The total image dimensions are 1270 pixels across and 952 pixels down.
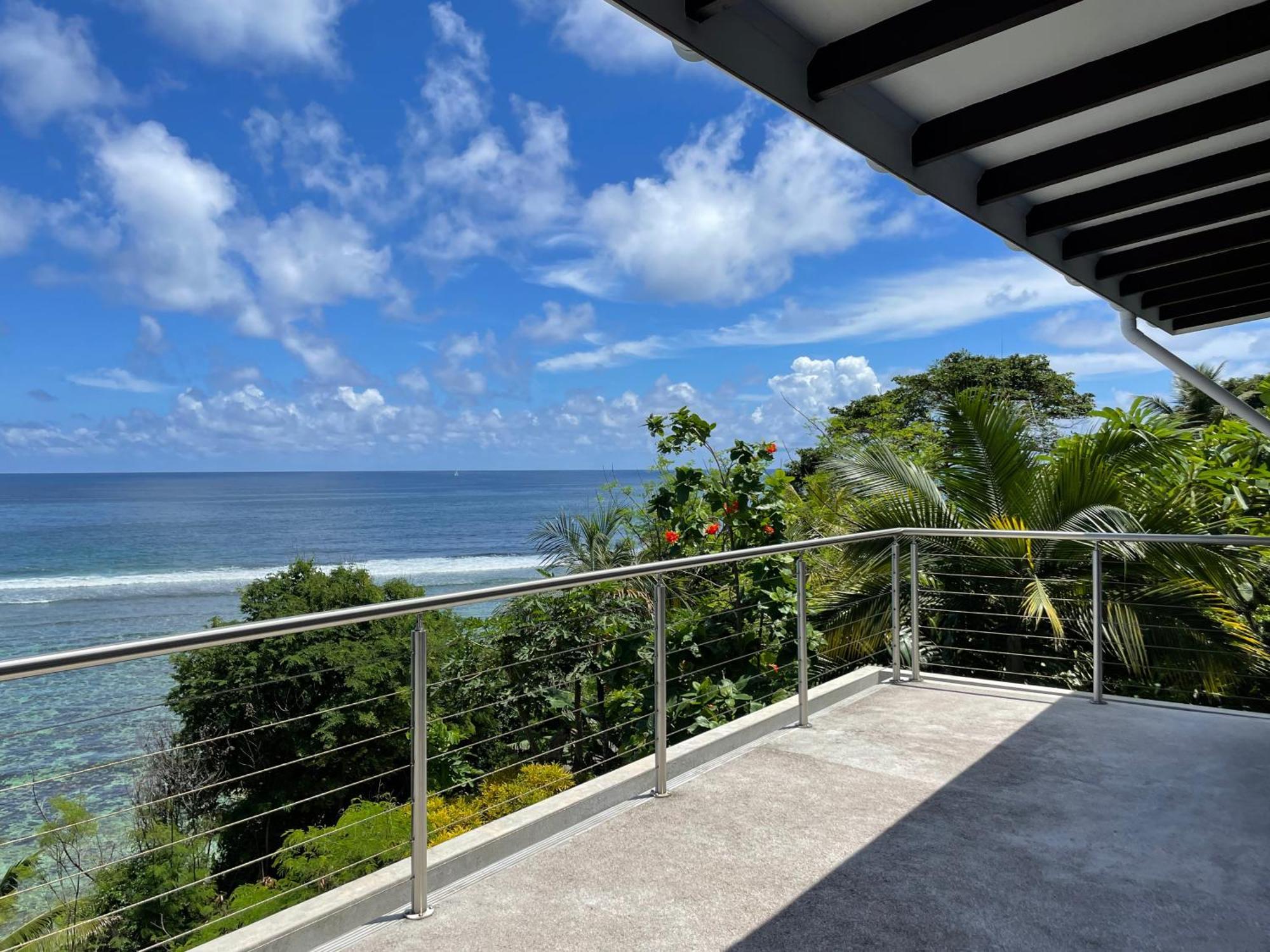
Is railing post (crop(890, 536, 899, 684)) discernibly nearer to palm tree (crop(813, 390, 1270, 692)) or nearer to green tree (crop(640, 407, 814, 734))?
palm tree (crop(813, 390, 1270, 692))

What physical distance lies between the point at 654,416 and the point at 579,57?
159 feet

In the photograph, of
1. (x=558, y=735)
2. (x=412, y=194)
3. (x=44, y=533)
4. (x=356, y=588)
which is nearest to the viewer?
(x=558, y=735)

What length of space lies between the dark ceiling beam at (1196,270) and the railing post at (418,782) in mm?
3320

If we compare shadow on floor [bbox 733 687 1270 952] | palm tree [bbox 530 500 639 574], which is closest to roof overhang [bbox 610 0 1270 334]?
shadow on floor [bbox 733 687 1270 952]

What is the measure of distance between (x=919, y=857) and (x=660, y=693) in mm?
1074

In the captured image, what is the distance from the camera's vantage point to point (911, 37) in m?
1.94

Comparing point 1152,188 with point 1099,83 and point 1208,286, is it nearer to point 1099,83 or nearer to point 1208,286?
point 1099,83

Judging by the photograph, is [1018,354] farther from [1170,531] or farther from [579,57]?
[579,57]

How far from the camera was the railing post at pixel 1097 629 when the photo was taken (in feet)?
15.1

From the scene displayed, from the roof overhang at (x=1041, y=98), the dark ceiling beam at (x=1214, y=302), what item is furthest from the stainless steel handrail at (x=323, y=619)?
the roof overhang at (x=1041, y=98)

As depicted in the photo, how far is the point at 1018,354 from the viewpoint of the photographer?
24.6 m

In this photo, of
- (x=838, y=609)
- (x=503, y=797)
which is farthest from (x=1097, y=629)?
(x=503, y=797)

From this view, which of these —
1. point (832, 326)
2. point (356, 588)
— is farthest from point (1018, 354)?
point (832, 326)

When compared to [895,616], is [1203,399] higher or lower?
higher
